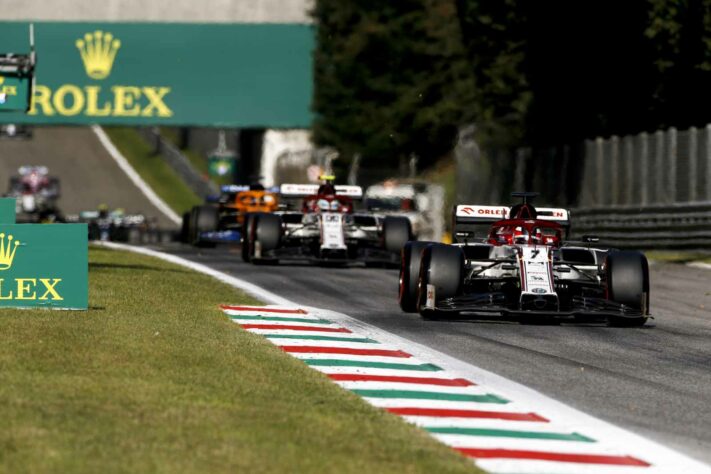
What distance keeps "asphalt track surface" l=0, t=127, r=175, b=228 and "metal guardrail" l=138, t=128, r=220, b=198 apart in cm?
239

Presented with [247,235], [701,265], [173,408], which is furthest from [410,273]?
[701,265]

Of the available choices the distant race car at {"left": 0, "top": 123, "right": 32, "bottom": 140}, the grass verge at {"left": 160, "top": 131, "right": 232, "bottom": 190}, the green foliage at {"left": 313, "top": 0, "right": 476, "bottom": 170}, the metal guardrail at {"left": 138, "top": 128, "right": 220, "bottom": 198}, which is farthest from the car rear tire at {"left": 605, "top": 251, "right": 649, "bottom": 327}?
the distant race car at {"left": 0, "top": 123, "right": 32, "bottom": 140}

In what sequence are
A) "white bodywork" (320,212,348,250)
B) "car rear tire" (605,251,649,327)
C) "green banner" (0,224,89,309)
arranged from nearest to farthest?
"green banner" (0,224,89,309) → "car rear tire" (605,251,649,327) → "white bodywork" (320,212,348,250)

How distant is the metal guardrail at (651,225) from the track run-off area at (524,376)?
10397mm

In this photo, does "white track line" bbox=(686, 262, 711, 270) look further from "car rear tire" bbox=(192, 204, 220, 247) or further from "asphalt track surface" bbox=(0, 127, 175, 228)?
"asphalt track surface" bbox=(0, 127, 175, 228)

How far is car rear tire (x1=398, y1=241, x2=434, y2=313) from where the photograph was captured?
18.7 meters

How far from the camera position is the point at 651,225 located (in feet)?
113

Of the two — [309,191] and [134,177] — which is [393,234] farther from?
[134,177]

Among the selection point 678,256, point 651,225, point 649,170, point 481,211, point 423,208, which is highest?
point 649,170

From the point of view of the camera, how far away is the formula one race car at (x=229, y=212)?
3541 centimetres

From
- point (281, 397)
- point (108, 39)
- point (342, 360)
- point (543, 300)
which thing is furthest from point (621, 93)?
point (281, 397)

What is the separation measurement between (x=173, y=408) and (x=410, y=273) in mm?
8808

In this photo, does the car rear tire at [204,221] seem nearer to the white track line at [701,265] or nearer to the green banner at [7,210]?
the white track line at [701,265]

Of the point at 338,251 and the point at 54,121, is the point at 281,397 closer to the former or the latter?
the point at 338,251
